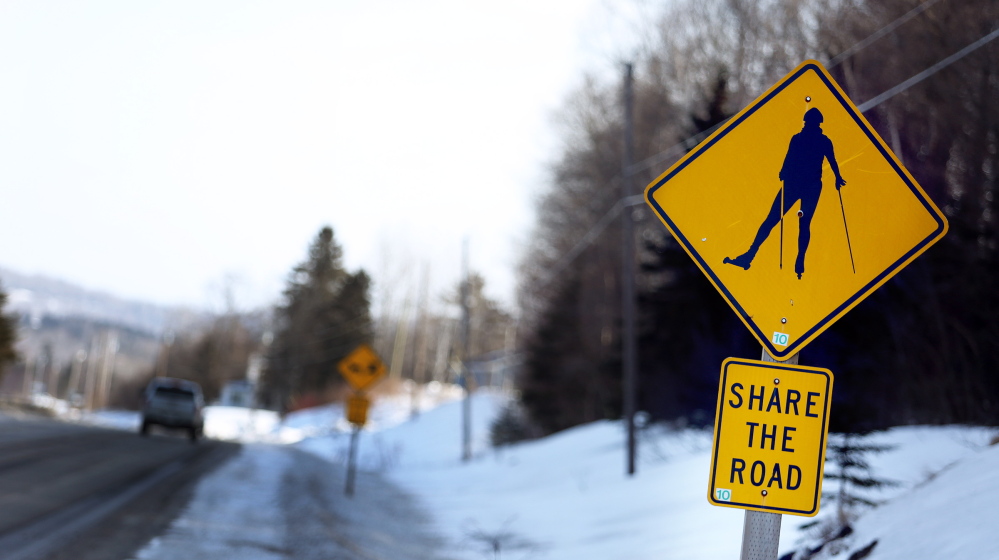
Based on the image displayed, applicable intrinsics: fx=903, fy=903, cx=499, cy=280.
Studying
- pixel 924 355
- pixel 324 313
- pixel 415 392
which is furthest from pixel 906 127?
pixel 324 313

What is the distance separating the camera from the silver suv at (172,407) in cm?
2997

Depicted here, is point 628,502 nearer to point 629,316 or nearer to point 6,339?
point 629,316

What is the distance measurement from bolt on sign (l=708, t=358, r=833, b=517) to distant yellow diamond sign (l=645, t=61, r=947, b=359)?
0.42 ft

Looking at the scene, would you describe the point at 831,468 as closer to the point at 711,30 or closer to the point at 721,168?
the point at 721,168

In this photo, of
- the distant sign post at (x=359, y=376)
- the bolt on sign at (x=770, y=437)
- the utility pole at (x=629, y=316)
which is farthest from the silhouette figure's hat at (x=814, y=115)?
the distant sign post at (x=359, y=376)

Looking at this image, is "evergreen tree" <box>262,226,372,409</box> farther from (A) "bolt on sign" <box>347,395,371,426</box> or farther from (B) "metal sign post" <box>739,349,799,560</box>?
(B) "metal sign post" <box>739,349,799,560</box>

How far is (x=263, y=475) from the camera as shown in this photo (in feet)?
60.6

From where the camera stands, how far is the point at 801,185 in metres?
3.20

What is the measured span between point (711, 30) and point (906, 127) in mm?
19022

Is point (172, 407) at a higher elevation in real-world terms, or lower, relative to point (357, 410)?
lower

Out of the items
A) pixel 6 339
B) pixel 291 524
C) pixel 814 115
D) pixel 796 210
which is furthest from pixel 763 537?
pixel 6 339

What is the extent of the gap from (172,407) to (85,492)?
59.3 feet

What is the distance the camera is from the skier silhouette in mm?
3176

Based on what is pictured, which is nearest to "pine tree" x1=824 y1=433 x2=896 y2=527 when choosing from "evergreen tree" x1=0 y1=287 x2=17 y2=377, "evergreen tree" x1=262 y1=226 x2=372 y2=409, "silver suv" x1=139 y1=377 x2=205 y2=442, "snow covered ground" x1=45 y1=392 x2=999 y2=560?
"snow covered ground" x1=45 y1=392 x2=999 y2=560
